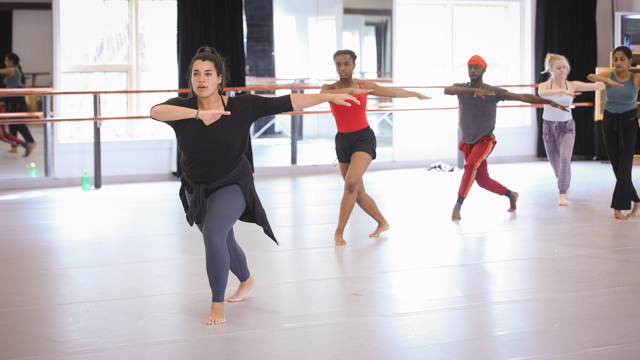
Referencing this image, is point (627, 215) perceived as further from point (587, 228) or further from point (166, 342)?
point (166, 342)

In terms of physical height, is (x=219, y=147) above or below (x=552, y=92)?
below

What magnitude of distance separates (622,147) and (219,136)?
3.45m

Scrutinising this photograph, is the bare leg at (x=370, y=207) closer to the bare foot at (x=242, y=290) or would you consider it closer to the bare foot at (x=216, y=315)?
the bare foot at (x=242, y=290)

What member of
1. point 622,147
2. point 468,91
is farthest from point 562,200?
point 468,91

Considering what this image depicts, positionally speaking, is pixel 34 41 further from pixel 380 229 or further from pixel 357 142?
pixel 380 229

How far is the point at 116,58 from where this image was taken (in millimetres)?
7461

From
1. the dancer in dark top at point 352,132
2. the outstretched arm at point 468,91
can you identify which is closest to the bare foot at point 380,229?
the dancer in dark top at point 352,132

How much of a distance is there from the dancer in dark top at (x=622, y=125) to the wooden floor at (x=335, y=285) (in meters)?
0.23

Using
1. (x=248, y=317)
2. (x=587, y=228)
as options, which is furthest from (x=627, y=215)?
(x=248, y=317)

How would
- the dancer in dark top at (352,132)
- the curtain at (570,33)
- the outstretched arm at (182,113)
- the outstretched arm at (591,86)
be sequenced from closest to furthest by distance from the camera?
the outstretched arm at (182,113) → the dancer in dark top at (352,132) → the outstretched arm at (591,86) → the curtain at (570,33)

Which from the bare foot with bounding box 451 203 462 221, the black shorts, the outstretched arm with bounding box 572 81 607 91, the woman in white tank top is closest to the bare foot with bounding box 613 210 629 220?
the woman in white tank top

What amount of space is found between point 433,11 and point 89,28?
441cm

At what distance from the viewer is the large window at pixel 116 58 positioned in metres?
7.22

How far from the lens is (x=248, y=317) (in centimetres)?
278
